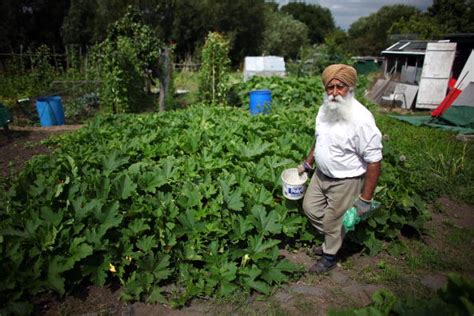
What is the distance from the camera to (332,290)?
2939mm

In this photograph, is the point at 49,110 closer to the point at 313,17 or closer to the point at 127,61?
the point at 127,61

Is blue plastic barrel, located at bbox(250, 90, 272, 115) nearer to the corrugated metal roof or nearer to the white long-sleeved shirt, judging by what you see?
the white long-sleeved shirt

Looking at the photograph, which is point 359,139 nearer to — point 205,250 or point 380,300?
point 380,300

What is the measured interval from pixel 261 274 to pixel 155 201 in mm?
1158

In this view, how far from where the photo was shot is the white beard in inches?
104

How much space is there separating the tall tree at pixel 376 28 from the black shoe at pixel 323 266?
47.8 metres

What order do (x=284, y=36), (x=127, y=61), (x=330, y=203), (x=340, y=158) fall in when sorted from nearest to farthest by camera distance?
(x=340, y=158)
(x=330, y=203)
(x=127, y=61)
(x=284, y=36)

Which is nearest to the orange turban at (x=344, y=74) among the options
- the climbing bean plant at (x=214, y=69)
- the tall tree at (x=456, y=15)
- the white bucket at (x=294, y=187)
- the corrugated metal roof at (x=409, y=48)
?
the white bucket at (x=294, y=187)

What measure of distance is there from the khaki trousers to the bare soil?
354 millimetres

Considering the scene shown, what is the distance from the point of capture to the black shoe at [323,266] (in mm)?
3123

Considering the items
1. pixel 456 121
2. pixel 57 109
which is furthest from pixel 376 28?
pixel 57 109

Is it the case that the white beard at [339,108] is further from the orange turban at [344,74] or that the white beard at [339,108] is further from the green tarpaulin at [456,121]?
the green tarpaulin at [456,121]

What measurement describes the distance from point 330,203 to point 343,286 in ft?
2.52

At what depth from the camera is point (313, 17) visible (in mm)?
79875
